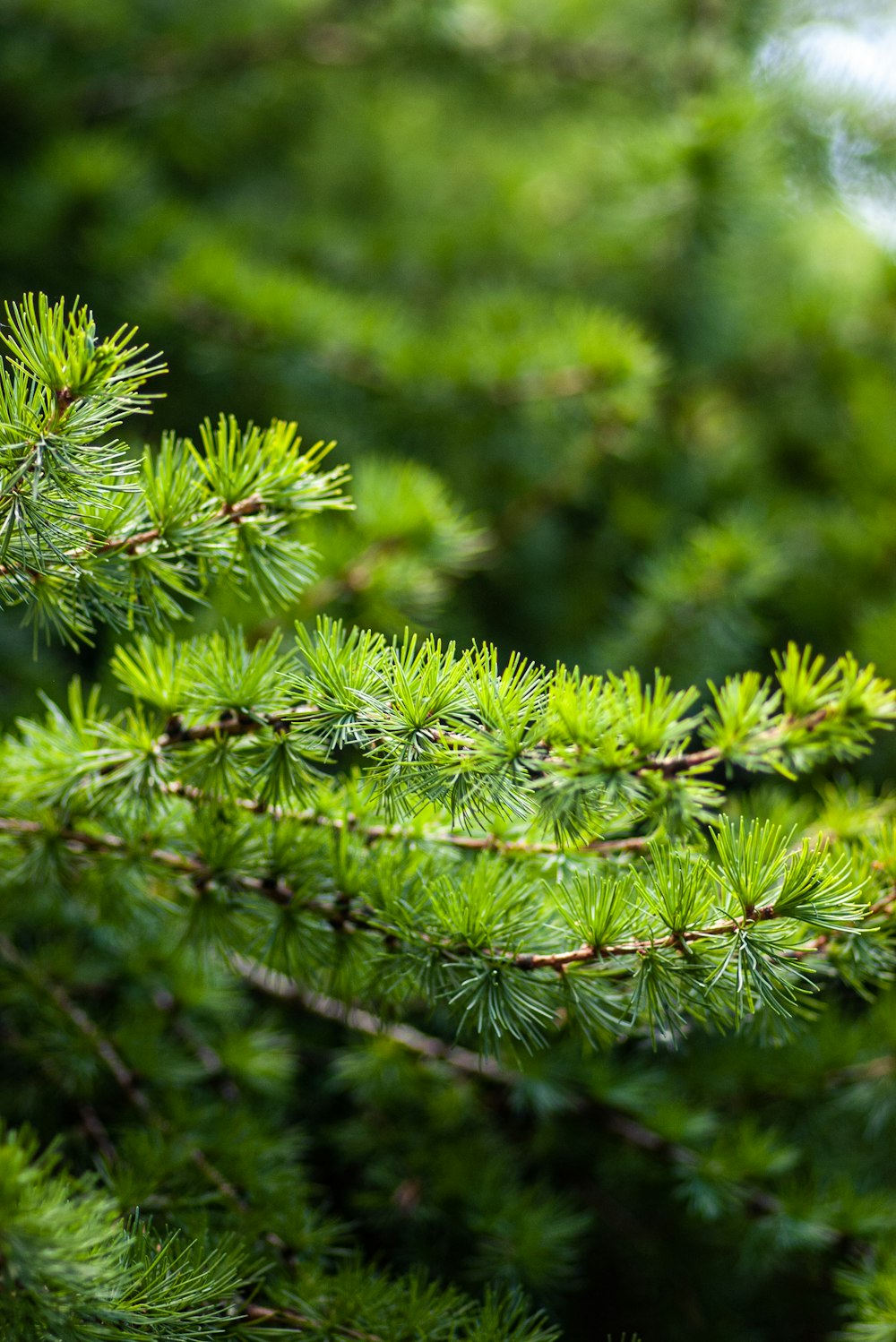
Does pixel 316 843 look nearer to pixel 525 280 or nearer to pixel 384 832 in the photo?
pixel 384 832

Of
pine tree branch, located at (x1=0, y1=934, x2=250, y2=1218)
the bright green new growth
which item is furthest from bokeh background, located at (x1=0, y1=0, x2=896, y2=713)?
pine tree branch, located at (x1=0, y1=934, x2=250, y2=1218)

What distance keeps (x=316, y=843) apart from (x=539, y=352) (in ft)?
1.80

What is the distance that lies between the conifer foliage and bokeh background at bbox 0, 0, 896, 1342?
0.46 feet

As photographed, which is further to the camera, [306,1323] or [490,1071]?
[490,1071]

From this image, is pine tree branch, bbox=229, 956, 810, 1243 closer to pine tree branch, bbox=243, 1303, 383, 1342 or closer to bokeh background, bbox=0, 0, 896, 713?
pine tree branch, bbox=243, 1303, 383, 1342

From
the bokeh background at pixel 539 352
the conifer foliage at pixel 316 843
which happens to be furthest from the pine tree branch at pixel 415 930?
the bokeh background at pixel 539 352

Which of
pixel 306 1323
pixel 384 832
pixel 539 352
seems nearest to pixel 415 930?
pixel 384 832

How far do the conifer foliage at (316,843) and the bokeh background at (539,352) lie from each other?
14cm

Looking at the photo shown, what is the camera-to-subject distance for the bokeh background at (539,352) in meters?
0.65

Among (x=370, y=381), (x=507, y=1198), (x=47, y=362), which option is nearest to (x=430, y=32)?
(x=370, y=381)

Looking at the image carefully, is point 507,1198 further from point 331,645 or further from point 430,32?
point 430,32

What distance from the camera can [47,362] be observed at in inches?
13.6

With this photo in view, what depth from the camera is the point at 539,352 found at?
2.68ft

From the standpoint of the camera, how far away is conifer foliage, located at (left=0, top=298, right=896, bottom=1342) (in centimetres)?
35
